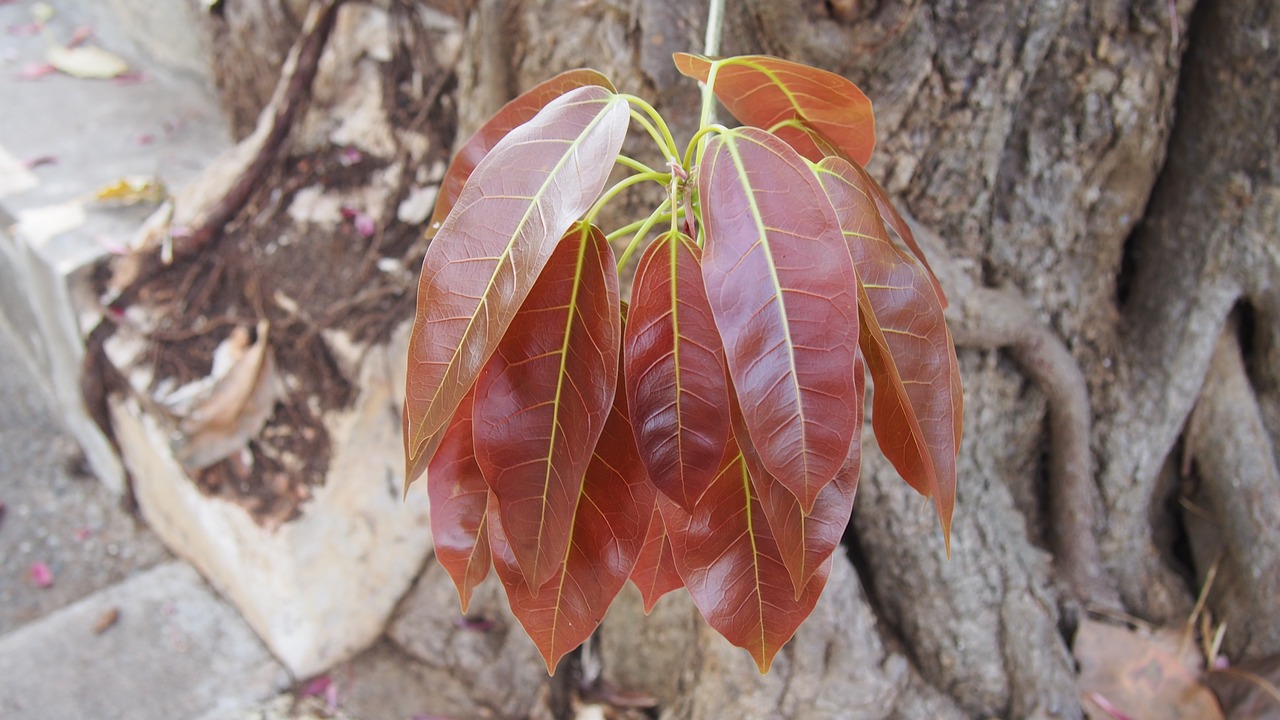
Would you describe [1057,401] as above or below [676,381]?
below

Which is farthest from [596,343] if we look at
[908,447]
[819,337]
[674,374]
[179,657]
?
[179,657]

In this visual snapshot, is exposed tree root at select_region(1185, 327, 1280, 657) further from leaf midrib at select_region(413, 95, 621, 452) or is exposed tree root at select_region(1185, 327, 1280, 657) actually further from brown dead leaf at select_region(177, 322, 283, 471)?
brown dead leaf at select_region(177, 322, 283, 471)

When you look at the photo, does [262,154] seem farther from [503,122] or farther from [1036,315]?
[1036,315]

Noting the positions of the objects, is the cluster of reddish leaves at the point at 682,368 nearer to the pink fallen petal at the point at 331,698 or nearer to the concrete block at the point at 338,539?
the concrete block at the point at 338,539

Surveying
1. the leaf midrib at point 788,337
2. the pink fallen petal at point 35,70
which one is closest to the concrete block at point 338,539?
the leaf midrib at point 788,337

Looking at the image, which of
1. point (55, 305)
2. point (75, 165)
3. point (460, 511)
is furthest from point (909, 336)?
point (75, 165)

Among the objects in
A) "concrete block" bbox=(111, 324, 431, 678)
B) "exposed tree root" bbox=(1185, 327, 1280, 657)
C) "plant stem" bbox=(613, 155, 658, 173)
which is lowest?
"concrete block" bbox=(111, 324, 431, 678)

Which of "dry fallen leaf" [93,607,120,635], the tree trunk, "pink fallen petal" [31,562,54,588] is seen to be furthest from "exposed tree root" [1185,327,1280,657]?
"pink fallen petal" [31,562,54,588]
